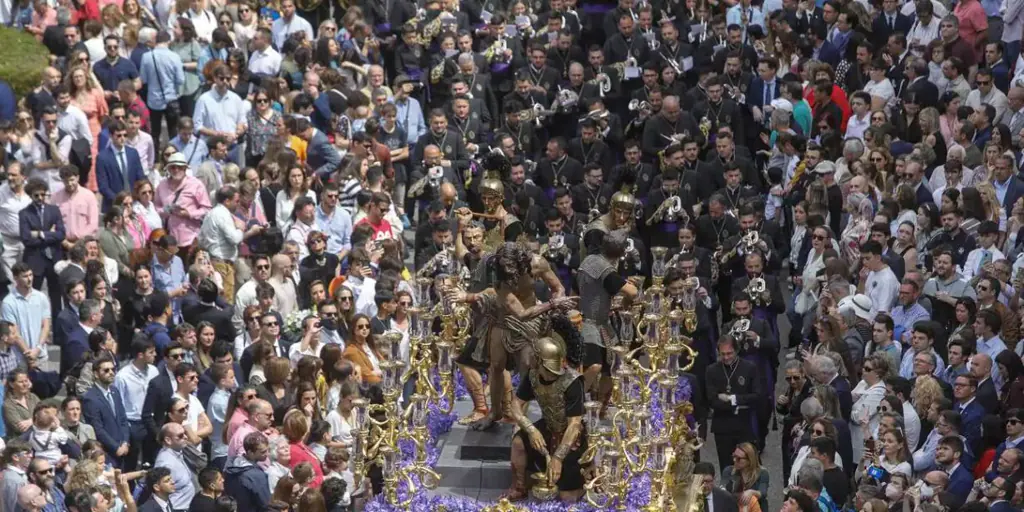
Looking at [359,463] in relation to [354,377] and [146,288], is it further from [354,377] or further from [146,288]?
[146,288]

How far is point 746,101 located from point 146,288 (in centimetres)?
939

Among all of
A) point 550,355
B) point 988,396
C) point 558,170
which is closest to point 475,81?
point 558,170

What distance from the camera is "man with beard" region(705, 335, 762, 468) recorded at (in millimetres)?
23656

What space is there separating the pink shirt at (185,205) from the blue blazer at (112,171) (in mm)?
991

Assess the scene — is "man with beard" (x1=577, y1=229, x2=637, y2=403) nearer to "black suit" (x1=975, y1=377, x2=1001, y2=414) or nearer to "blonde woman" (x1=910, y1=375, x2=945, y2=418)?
"blonde woman" (x1=910, y1=375, x2=945, y2=418)

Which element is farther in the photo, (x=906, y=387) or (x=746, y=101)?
(x=746, y=101)

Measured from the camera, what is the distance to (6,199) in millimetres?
26953

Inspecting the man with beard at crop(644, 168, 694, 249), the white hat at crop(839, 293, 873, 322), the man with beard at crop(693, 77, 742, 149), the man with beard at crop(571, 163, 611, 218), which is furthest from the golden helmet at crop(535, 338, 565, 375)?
the man with beard at crop(693, 77, 742, 149)

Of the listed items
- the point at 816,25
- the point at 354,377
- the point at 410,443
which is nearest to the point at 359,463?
the point at 410,443

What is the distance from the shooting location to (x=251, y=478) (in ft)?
70.8

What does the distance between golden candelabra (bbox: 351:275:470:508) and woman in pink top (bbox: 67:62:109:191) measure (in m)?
8.82

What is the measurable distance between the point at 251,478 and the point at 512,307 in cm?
352

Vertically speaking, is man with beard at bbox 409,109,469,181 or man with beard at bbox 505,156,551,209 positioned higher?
man with beard at bbox 409,109,469,181

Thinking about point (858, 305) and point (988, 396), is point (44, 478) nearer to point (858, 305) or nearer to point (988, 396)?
point (858, 305)
